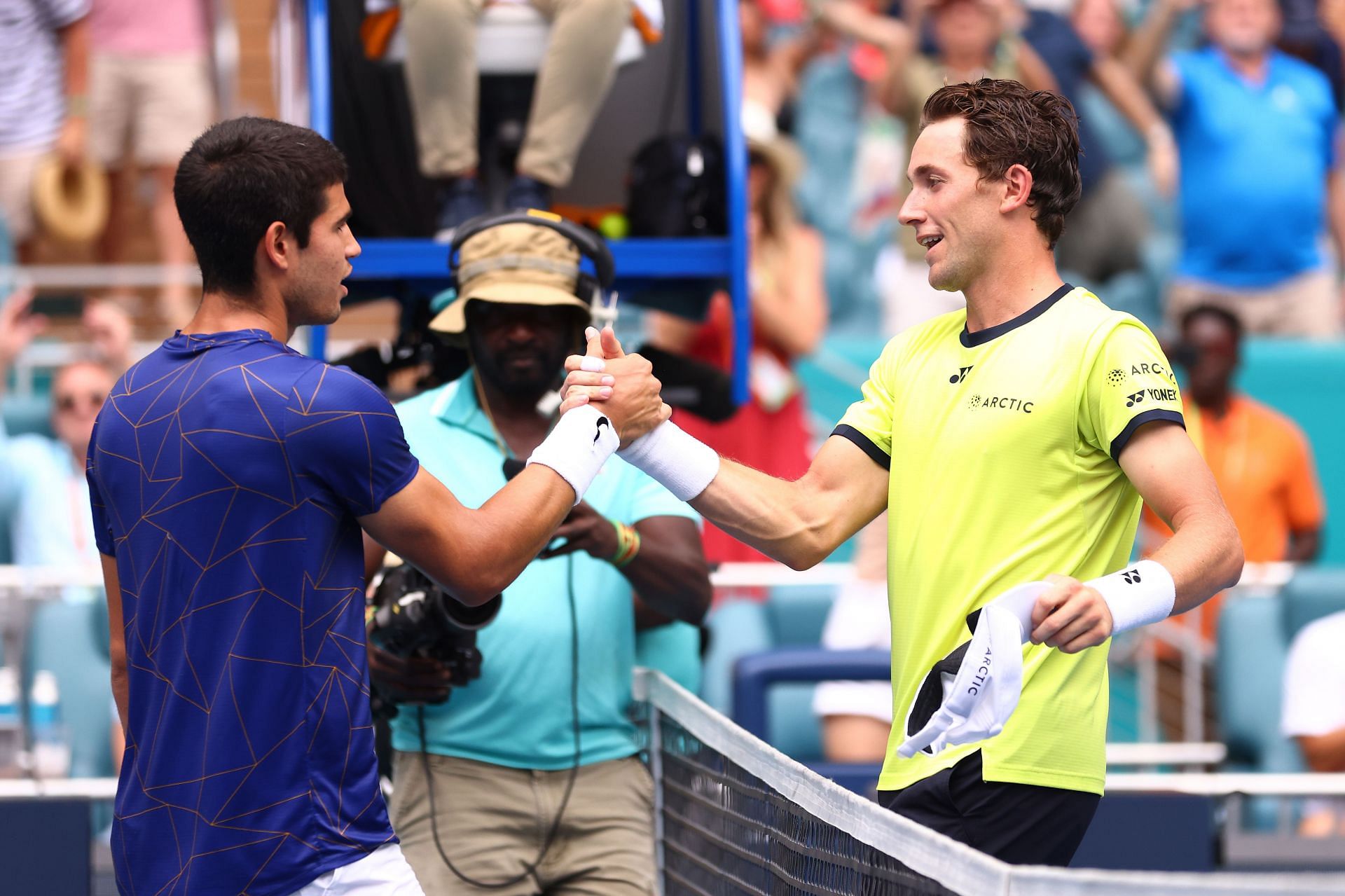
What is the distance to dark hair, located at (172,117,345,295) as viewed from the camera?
2650mm

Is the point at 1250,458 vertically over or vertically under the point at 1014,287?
under

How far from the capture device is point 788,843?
2.93m

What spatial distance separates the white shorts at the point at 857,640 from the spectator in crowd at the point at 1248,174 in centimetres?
347

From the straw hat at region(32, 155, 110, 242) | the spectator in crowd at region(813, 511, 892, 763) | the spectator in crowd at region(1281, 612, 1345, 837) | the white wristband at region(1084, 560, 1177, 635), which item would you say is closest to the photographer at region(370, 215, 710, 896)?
the white wristband at region(1084, 560, 1177, 635)

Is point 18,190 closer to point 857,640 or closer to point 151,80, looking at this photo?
point 151,80

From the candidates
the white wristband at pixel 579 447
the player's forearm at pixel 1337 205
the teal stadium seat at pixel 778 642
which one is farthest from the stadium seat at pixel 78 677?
the player's forearm at pixel 1337 205

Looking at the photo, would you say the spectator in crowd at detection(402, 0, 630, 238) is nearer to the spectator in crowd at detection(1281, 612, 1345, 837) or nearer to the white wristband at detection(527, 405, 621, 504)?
the white wristband at detection(527, 405, 621, 504)

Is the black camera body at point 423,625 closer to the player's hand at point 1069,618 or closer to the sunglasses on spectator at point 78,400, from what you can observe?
the player's hand at point 1069,618

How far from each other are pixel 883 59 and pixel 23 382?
4.50 meters

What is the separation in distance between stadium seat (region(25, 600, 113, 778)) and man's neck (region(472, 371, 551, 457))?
2.31m

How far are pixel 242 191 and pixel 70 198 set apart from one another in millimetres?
5503

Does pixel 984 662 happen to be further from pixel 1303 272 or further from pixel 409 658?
pixel 1303 272

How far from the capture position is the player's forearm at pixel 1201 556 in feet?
8.88

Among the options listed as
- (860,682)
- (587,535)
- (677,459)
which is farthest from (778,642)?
(677,459)
